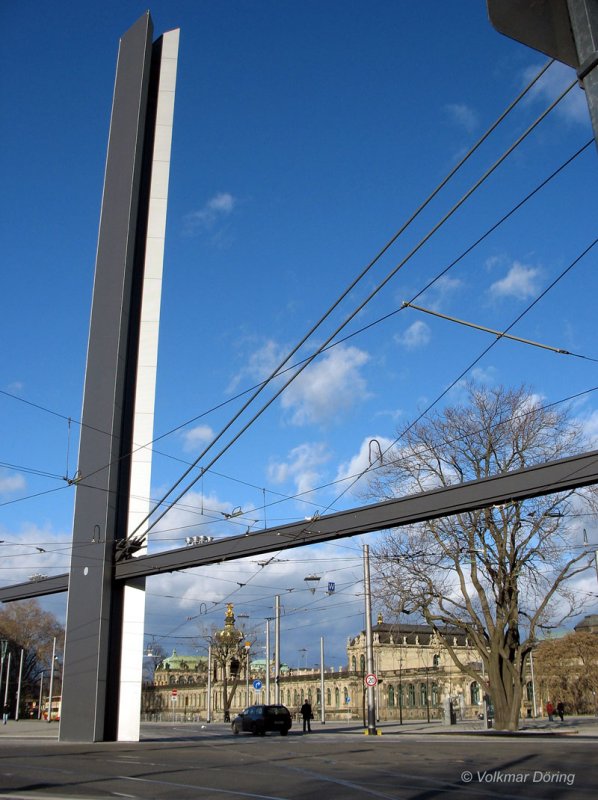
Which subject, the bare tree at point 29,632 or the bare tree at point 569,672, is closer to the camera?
the bare tree at point 569,672

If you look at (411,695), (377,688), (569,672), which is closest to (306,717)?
(569,672)

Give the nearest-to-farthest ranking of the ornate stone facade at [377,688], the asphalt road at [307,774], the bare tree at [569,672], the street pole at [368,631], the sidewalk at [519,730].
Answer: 1. the asphalt road at [307,774]
2. the sidewalk at [519,730]
3. the street pole at [368,631]
4. the bare tree at [569,672]
5. the ornate stone facade at [377,688]

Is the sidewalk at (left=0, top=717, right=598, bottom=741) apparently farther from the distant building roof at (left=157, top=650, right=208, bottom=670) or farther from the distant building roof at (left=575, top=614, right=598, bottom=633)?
the distant building roof at (left=157, top=650, right=208, bottom=670)

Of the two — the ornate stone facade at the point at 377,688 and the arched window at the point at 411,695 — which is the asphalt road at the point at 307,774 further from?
the arched window at the point at 411,695

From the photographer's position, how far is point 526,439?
3127 cm

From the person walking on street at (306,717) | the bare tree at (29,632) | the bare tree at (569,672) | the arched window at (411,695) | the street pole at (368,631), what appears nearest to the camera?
the street pole at (368,631)

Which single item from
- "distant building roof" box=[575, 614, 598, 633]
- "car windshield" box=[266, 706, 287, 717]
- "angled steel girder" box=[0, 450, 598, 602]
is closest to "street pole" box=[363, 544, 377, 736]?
"car windshield" box=[266, 706, 287, 717]

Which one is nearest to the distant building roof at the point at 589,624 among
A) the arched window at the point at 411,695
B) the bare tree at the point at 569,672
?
the arched window at the point at 411,695

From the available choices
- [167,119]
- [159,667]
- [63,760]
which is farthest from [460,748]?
[159,667]

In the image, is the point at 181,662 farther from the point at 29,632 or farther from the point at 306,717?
the point at 306,717

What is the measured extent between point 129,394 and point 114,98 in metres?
13.9

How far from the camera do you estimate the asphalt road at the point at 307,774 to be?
1059cm

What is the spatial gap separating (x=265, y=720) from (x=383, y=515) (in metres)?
18.1

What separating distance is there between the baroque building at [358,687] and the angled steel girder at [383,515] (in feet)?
119
